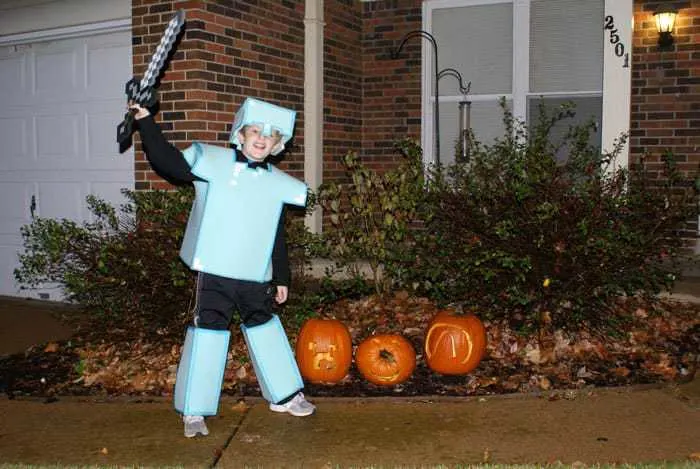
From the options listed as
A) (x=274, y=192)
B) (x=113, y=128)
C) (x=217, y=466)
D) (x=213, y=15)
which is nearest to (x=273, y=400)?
(x=217, y=466)

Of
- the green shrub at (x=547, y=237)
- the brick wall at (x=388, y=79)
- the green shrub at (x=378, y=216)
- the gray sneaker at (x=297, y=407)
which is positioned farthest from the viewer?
the brick wall at (x=388, y=79)

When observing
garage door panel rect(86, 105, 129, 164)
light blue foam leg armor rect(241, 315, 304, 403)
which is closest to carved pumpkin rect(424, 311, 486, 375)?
light blue foam leg armor rect(241, 315, 304, 403)

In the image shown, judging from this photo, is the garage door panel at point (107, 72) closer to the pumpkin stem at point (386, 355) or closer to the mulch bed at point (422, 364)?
the mulch bed at point (422, 364)

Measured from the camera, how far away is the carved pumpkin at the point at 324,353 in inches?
214

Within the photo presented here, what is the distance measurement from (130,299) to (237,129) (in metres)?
1.96

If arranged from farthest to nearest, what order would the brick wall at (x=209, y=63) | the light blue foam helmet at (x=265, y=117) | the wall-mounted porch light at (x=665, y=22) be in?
the wall-mounted porch light at (x=665, y=22)
the brick wall at (x=209, y=63)
the light blue foam helmet at (x=265, y=117)

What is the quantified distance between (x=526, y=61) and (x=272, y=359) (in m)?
5.70

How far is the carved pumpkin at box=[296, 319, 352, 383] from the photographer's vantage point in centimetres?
544

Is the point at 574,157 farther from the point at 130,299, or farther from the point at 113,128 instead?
the point at 113,128

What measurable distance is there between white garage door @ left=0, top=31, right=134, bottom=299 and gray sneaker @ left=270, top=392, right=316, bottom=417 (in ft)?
12.4

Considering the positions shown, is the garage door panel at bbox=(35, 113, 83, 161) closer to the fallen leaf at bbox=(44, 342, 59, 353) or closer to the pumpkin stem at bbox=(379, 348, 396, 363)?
the fallen leaf at bbox=(44, 342, 59, 353)

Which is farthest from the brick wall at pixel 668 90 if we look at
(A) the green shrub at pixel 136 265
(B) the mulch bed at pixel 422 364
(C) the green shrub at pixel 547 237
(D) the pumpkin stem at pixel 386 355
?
A: (A) the green shrub at pixel 136 265

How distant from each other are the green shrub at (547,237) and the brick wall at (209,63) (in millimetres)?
2179

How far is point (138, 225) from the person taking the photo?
604 centimetres
